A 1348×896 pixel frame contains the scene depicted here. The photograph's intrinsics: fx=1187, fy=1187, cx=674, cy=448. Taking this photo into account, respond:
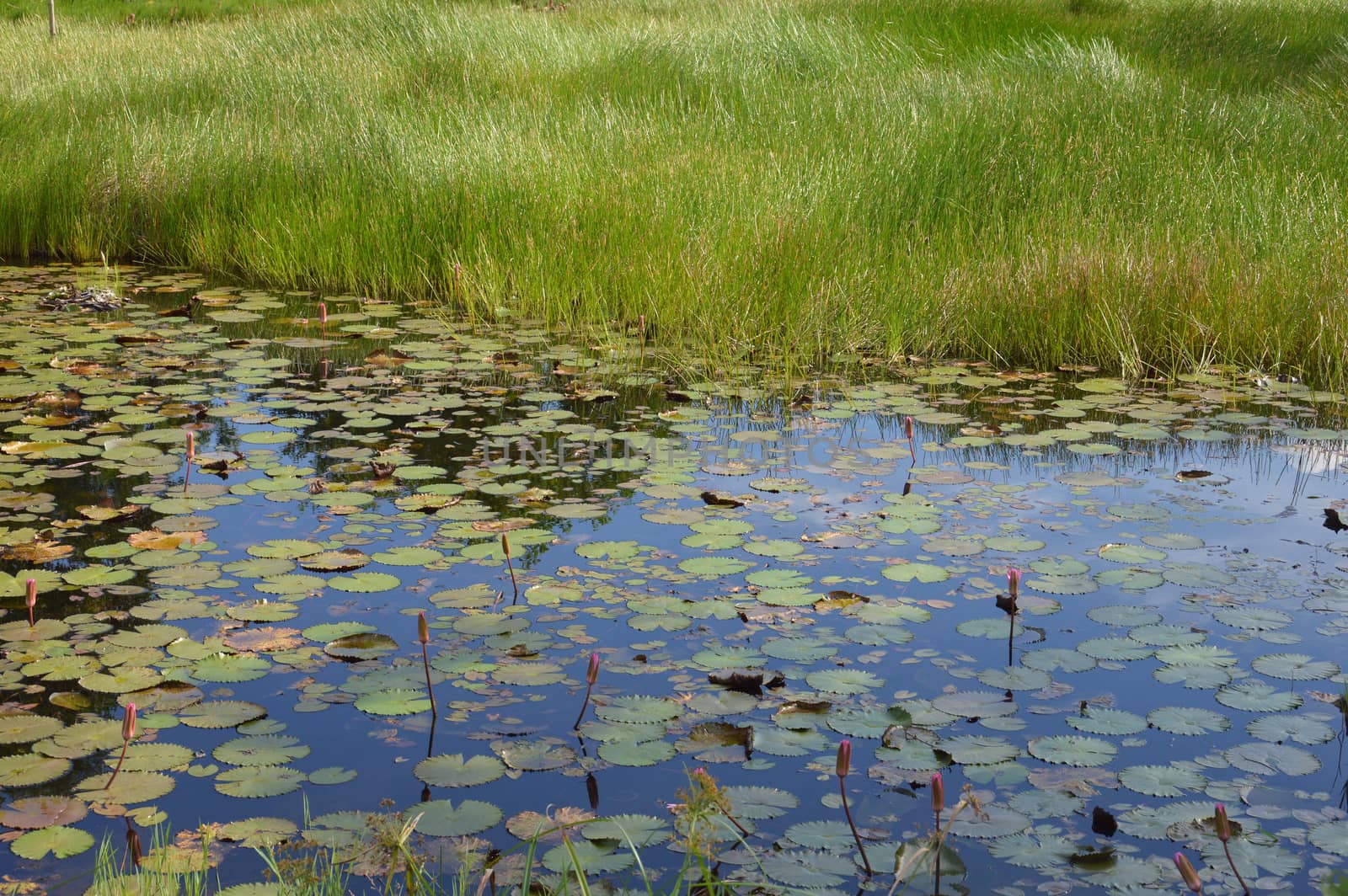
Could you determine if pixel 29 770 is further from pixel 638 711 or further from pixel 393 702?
pixel 638 711

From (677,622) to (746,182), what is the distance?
3.90 metres

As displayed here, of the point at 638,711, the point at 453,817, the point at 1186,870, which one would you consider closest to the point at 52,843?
the point at 453,817

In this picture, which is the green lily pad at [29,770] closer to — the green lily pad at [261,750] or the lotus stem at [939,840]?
the green lily pad at [261,750]

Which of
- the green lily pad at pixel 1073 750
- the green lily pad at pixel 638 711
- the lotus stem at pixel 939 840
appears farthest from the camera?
the green lily pad at pixel 638 711

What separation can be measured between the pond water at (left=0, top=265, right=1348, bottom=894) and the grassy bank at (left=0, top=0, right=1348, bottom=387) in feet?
1.95

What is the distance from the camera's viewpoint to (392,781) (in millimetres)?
2119

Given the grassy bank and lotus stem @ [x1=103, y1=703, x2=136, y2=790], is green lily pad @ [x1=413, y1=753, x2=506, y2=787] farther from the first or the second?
the grassy bank

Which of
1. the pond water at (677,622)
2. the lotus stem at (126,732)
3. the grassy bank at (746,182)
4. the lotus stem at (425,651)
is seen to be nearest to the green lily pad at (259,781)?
the pond water at (677,622)

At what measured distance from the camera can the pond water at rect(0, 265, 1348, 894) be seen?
6.51 ft

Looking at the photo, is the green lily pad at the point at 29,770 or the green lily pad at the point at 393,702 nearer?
the green lily pad at the point at 29,770

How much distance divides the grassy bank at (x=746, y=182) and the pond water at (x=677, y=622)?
1.95 feet

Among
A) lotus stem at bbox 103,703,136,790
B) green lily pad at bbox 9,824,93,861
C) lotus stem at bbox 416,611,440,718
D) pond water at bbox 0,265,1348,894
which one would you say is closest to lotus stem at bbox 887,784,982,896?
pond water at bbox 0,265,1348,894

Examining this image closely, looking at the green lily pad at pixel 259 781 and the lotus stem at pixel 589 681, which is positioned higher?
the lotus stem at pixel 589 681

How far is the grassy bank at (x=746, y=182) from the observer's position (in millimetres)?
5297
